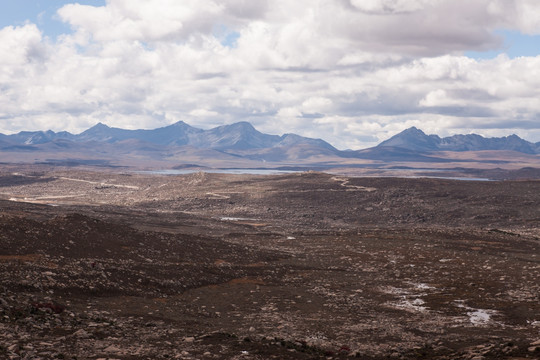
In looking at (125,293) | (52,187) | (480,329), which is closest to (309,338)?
(480,329)

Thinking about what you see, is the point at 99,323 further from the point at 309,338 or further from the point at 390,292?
the point at 390,292

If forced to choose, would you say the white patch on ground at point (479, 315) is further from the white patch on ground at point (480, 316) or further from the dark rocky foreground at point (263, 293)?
the dark rocky foreground at point (263, 293)

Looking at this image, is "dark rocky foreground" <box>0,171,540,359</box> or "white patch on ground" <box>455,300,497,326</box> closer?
"dark rocky foreground" <box>0,171,540,359</box>

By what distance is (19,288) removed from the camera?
30219 mm

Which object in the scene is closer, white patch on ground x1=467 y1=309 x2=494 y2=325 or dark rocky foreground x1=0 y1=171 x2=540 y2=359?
dark rocky foreground x1=0 y1=171 x2=540 y2=359

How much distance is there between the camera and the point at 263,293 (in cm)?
3928

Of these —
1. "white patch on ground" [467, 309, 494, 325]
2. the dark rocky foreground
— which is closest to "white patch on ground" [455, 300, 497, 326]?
"white patch on ground" [467, 309, 494, 325]

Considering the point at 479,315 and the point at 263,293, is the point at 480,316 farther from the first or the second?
the point at 263,293

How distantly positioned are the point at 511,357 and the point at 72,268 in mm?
27080

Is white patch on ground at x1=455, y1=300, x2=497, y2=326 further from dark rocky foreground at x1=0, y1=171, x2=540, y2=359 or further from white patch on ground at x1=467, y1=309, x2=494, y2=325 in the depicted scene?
dark rocky foreground at x1=0, y1=171, x2=540, y2=359

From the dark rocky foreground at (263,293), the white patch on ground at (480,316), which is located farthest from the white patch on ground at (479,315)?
the dark rocky foreground at (263,293)

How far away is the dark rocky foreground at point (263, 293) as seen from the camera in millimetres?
24344

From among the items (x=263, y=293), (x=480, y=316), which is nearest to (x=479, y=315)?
(x=480, y=316)

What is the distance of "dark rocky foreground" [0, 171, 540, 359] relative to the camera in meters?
24.3
